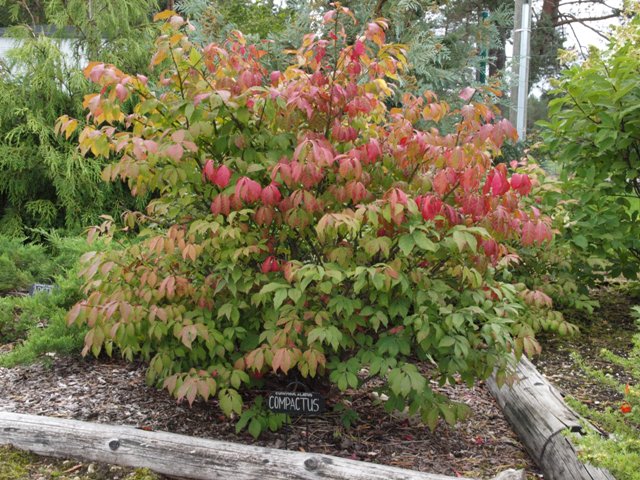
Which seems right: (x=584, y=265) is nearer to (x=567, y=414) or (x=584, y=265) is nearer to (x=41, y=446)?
(x=567, y=414)

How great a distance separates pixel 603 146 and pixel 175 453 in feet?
10.3

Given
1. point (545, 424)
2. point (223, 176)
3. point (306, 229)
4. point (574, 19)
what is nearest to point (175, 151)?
point (223, 176)

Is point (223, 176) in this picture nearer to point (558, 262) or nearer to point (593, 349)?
point (558, 262)

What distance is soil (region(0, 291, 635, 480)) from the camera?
298 cm

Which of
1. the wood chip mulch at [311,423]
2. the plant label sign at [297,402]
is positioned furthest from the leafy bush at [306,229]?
the wood chip mulch at [311,423]

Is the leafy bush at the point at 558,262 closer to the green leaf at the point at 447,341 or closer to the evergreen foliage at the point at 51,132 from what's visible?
the green leaf at the point at 447,341

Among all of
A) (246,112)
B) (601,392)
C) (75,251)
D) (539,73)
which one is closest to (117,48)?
(75,251)

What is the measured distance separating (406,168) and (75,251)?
9.91 ft

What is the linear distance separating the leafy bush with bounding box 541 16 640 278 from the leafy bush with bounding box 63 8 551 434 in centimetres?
169

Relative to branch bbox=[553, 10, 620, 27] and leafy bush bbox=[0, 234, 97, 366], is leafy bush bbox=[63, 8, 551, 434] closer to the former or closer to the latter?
leafy bush bbox=[0, 234, 97, 366]

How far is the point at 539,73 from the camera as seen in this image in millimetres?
18531

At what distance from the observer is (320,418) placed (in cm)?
326

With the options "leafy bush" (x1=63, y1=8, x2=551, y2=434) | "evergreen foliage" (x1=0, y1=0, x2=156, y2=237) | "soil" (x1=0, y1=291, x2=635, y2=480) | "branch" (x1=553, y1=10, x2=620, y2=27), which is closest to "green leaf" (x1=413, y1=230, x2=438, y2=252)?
"leafy bush" (x1=63, y1=8, x2=551, y2=434)

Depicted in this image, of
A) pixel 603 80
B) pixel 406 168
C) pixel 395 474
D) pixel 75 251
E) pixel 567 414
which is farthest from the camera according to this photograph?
pixel 75 251
